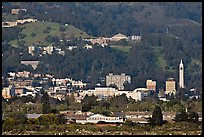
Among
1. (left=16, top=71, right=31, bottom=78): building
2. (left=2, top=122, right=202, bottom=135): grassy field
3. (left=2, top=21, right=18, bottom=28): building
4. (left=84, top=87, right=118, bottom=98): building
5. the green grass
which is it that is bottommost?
(left=16, top=71, right=31, bottom=78): building

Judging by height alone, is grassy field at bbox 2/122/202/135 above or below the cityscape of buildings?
above

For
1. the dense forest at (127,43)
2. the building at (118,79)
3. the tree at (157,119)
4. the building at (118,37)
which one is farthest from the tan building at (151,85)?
the tree at (157,119)

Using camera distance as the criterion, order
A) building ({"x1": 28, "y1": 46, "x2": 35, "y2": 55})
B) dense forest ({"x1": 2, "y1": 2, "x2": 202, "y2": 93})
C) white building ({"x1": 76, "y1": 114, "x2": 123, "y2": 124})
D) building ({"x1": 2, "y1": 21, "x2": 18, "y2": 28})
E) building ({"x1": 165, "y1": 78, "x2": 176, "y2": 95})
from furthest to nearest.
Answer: building ({"x1": 2, "y1": 21, "x2": 18, "y2": 28}) → building ({"x1": 28, "y1": 46, "x2": 35, "y2": 55}) → dense forest ({"x1": 2, "y1": 2, "x2": 202, "y2": 93}) → building ({"x1": 165, "y1": 78, "x2": 176, "y2": 95}) → white building ({"x1": 76, "y1": 114, "x2": 123, "y2": 124})

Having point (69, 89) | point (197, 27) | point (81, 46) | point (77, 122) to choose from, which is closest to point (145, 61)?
point (81, 46)

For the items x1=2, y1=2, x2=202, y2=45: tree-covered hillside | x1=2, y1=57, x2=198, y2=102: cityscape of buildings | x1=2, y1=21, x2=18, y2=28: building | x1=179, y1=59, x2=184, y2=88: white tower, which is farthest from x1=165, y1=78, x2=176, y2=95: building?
x1=2, y1=2, x2=202, y2=45: tree-covered hillside

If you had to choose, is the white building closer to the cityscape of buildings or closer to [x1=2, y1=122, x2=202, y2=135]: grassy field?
[x1=2, y1=122, x2=202, y2=135]: grassy field

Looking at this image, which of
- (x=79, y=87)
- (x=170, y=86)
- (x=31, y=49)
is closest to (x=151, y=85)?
(x=170, y=86)

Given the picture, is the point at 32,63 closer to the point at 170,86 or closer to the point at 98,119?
the point at 170,86

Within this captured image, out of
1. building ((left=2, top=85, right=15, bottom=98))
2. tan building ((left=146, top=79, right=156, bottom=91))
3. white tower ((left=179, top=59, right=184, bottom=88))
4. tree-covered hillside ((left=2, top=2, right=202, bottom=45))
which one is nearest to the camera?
building ((left=2, top=85, right=15, bottom=98))
